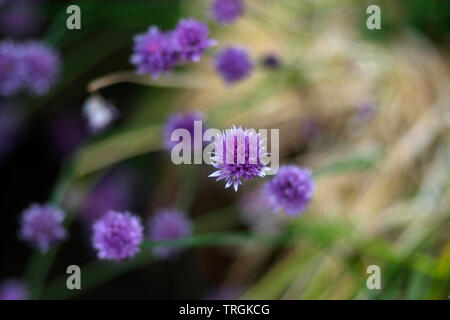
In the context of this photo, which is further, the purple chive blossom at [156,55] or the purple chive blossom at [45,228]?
the purple chive blossom at [45,228]

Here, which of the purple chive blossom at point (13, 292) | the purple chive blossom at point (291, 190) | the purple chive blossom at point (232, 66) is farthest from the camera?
the purple chive blossom at point (13, 292)

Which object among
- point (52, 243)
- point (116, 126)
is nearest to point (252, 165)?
point (52, 243)

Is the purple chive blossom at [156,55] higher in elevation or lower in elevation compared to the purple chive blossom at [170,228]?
higher

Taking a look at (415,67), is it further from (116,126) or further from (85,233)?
(85,233)

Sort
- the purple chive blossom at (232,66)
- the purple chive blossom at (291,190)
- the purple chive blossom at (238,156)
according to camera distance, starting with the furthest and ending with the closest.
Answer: the purple chive blossom at (232,66)
the purple chive blossom at (291,190)
the purple chive blossom at (238,156)

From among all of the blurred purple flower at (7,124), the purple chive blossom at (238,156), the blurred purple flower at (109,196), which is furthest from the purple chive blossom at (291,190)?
the blurred purple flower at (7,124)

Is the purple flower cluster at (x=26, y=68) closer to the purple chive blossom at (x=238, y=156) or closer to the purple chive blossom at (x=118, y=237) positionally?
the purple chive blossom at (x=118, y=237)
